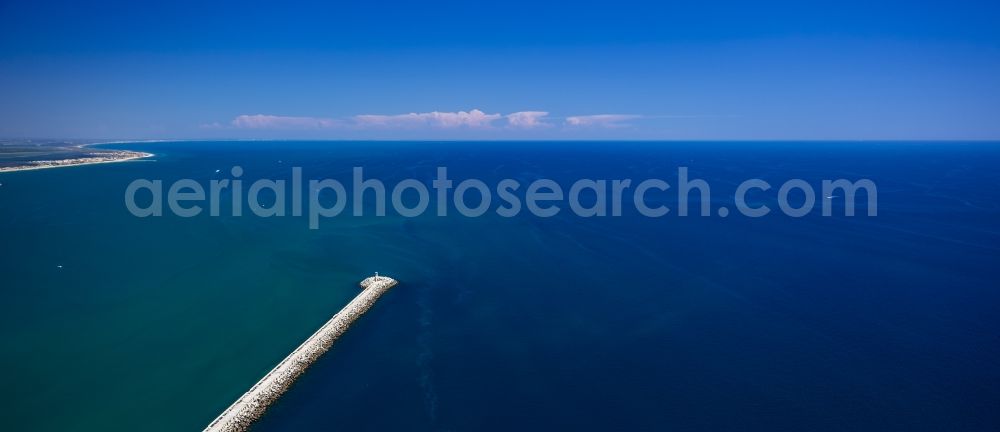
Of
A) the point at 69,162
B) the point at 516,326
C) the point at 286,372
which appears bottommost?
the point at 286,372

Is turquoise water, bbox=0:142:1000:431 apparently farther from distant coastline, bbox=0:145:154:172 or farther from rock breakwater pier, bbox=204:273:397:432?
distant coastline, bbox=0:145:154:172

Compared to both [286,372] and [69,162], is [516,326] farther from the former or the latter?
[69,162]

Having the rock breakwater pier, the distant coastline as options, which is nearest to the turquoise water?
the rock breakwater pier

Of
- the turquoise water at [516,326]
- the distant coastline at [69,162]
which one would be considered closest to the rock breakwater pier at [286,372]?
the turquoise water at [516,326]

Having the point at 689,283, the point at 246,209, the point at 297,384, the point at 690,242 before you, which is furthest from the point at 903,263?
the point at 246,209

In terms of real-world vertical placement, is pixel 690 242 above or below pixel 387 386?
above

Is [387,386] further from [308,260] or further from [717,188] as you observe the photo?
[717,188]

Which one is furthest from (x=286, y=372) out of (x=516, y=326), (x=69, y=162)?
(x=69, y=162)
